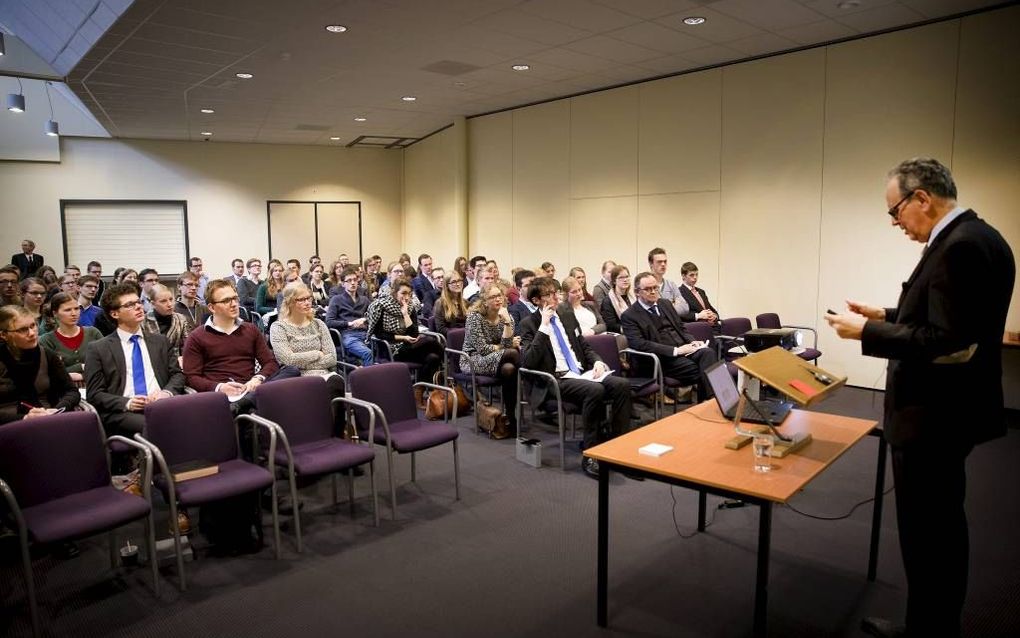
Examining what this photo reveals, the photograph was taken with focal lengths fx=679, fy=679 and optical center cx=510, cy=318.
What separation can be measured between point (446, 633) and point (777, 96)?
6706mm

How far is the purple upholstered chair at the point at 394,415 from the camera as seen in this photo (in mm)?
3965

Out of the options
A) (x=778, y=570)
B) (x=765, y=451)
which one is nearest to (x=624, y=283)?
(x=778, y=570)

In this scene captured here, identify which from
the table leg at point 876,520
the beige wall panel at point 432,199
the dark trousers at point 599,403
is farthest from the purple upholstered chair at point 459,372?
the beige wall panel at point 432,199

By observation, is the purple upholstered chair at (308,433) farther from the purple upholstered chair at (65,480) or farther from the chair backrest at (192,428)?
the purple upholstered chair at (65,480)

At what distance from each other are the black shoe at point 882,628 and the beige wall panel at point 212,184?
41.7ft

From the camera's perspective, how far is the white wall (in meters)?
6.08

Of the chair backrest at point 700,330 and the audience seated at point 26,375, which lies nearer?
the audience seated at point 26,375

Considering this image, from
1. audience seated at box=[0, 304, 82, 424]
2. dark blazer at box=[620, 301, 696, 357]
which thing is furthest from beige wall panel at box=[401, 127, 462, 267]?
audience seated at box=[0, 304, 82, 424]

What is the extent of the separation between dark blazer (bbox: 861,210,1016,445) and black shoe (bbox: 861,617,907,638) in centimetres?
89

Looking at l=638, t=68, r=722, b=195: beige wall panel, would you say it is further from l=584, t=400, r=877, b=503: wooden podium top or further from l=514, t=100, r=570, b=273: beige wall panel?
l=584, t=400, r=877, b=503: wooden podium top

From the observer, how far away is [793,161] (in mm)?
7332

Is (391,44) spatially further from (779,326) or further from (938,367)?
(938,367)

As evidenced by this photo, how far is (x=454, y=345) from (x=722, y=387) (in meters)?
3.22

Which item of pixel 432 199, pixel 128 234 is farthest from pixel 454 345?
pixel 128 234
